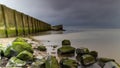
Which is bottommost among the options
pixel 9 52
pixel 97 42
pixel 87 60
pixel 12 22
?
pixel 87 60

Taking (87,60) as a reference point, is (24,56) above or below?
above

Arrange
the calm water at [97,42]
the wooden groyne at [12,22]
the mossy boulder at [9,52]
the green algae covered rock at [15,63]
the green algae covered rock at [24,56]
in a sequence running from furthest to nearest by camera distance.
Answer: the wooden groyne at [12,22]
the calm water at [97,42]
the mossy boulder at [9,52]
the green algae covered rock at [24,56]
the green algae covered rock at [15,63]

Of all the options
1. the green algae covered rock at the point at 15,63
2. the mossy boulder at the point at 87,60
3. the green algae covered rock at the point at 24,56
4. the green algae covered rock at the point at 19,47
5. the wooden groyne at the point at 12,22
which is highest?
the wooden groyne at the point at 12,22

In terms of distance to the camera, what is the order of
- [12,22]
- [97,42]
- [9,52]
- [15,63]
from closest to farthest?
1. [15,63]
2. [9,52]
3. [12,22]
4. [97,42]

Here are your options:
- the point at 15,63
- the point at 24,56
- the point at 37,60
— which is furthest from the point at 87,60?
the point at 15,63

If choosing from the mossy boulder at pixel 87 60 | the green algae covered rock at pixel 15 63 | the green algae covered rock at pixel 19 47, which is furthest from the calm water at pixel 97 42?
the green algae covered rock at pixel 15 63

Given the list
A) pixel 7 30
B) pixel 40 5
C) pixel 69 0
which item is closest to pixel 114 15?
pixel 69 0

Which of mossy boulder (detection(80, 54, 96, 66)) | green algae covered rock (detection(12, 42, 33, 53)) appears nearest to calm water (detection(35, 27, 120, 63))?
mossy boulder (detection(80, 54, 96, 66))

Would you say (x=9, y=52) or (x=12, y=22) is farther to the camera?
(x=12, y=22)

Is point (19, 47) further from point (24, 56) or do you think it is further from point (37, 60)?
point (37, 60)

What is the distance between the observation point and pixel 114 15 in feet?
19.0

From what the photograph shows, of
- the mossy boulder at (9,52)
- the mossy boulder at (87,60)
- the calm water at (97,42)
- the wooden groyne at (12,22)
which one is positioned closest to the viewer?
the mossy boulder at (9,52)

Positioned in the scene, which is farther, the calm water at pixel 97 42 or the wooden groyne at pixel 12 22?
the wooden groyne at pixel 12 22

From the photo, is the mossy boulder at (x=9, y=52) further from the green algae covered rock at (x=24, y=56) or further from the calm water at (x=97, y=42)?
the calm water at (x=97, y=42)
